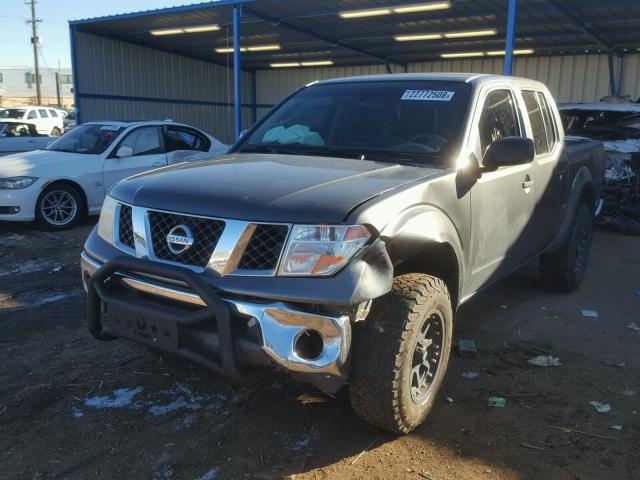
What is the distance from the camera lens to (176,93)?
2123cm

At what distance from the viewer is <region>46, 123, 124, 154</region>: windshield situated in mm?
8875

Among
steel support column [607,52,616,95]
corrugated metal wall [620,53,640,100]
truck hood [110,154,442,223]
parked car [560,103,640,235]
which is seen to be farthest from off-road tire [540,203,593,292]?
corrugated metal wall [620,53,640,100]

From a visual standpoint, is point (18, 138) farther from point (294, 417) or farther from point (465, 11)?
point (294, 417)

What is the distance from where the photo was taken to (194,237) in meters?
2.62

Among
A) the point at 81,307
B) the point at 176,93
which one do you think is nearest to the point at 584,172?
the point at 81,307

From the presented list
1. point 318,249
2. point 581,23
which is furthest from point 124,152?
point 581,23

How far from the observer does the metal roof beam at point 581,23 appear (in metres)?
12.3

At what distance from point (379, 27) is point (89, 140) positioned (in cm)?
921

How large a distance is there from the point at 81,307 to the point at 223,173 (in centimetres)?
262

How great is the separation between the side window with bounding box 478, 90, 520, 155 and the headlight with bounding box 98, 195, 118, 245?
2.22m

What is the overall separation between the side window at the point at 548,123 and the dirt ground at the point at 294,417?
1.51 meters

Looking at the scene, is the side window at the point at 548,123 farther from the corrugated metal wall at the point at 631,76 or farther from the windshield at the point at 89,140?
the corrugated metal wall at the point at 631,76

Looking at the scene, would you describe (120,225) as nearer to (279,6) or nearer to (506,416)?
(506,416)

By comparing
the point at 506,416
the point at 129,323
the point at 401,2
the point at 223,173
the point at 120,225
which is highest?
the point at 401,2
